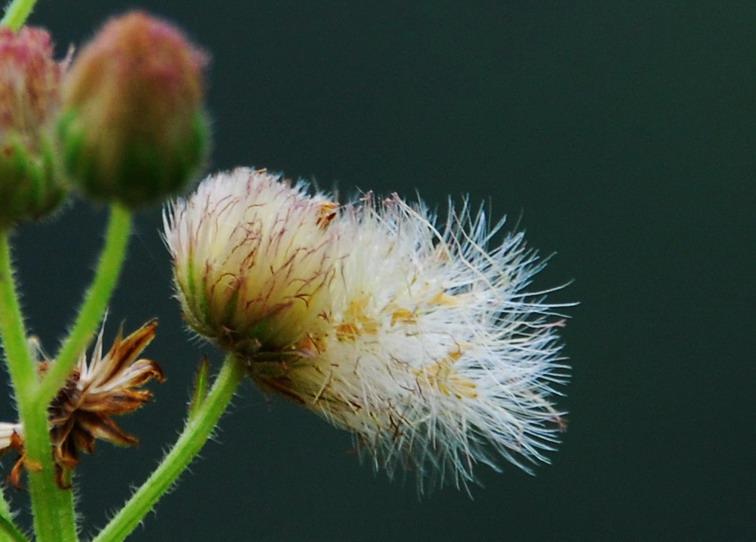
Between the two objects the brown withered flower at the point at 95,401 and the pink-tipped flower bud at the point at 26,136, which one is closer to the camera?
the pink-tipped flower bud at the point at 26,136

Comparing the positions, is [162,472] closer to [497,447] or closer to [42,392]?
[42,392]

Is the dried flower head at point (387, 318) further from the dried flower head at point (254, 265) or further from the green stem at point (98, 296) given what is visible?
the green stem at point (98, 296)

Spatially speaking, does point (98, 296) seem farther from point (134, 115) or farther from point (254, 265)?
point (254, 265)

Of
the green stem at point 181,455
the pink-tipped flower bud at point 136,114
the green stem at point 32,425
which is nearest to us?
the pink-tipped flower bud at point 136,114

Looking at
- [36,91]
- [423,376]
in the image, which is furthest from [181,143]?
[423,376]

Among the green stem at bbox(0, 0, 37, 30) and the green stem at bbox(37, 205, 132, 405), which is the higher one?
the green stem at bbox(0, 0, 37, 30)

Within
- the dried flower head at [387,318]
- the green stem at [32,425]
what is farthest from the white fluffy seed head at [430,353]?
the green stem at [32,425]

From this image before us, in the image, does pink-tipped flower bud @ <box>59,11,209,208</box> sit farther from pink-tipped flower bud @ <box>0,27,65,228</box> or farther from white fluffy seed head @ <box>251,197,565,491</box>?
white fluffy seed head @ <box>251,197,565,491</box>

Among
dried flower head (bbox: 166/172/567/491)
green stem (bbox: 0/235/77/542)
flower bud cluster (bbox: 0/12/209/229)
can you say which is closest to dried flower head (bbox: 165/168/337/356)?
dried flower head (bbox: 166/172/567/491)
